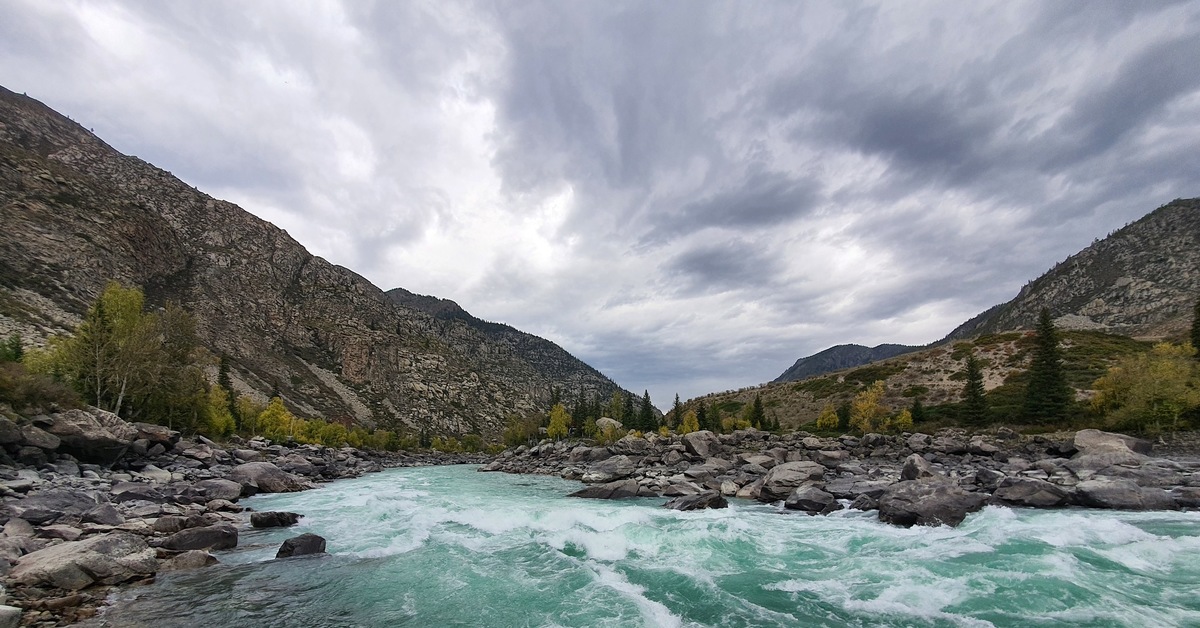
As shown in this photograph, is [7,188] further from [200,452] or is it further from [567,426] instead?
[567,426]

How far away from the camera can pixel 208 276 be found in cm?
15450

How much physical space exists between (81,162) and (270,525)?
208284 millimetres

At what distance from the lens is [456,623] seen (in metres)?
9.81

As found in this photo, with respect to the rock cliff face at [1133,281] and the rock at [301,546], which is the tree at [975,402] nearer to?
the rock at [301,546]

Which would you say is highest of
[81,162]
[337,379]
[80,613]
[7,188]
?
[81,162]

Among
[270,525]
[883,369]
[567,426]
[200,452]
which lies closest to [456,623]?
[270,525]

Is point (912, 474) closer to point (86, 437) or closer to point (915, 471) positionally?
point (915, 471)

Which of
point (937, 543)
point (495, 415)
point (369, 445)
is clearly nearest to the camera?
point (937, 543)

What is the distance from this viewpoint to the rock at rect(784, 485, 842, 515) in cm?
2417

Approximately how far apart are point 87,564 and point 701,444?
51.5 m

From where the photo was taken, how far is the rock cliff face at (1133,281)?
136 m

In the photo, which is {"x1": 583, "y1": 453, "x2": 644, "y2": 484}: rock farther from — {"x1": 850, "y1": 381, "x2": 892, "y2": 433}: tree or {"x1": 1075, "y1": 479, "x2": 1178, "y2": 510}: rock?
{"x1": 850, "y1": 381, "x2": 892, "y2": 433}: tree

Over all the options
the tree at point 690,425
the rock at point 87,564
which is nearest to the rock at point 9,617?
the rock at point 87,564

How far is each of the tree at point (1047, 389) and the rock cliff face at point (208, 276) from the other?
133 m
